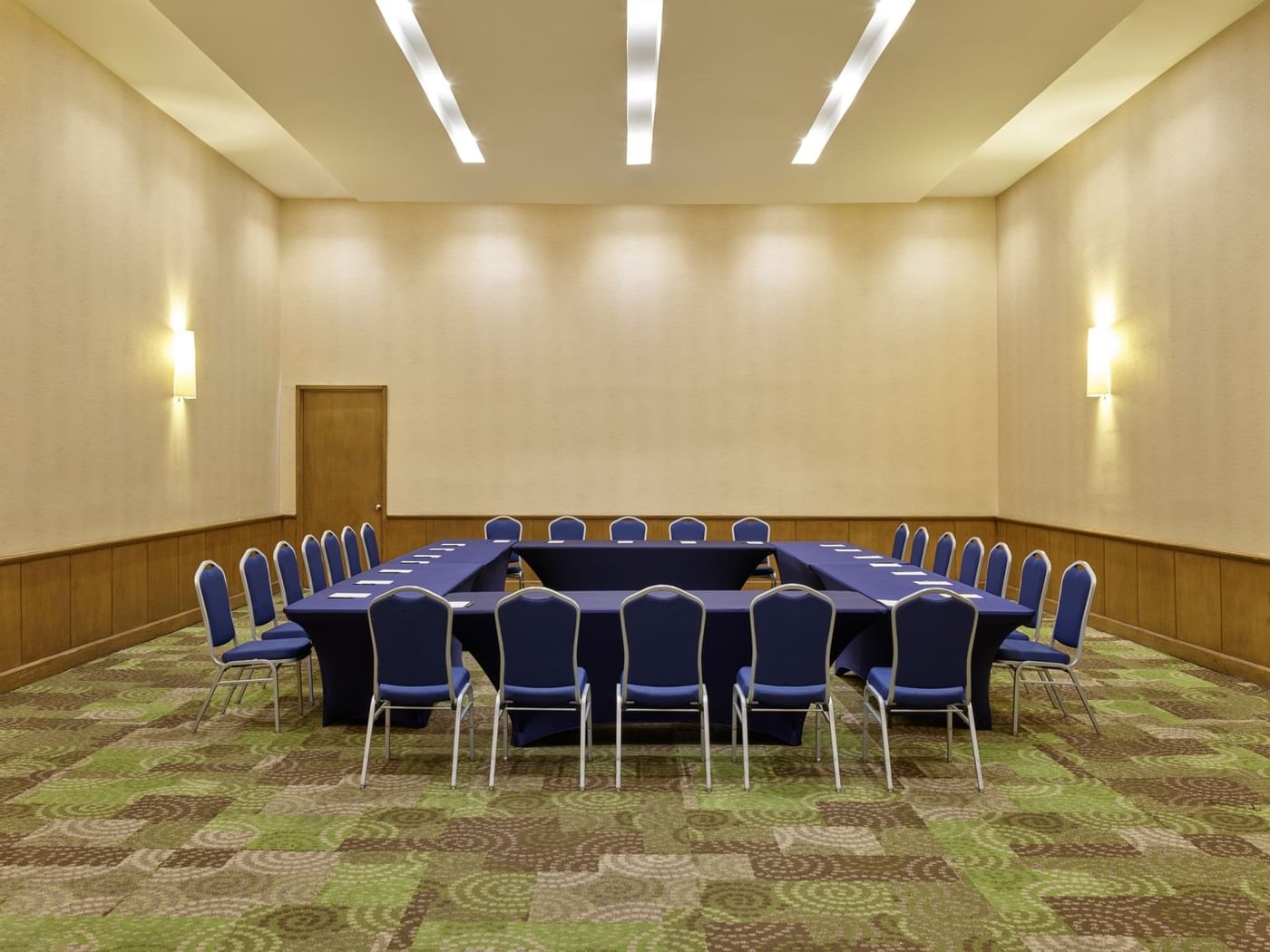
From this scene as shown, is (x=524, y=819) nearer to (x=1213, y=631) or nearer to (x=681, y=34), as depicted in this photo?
(x=681, y=34)

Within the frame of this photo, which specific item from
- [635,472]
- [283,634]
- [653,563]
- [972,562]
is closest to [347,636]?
[283,634]

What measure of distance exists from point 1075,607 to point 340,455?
845 cm

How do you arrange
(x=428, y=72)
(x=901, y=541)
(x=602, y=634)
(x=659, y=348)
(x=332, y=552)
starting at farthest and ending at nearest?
1. (x=659, y=348)
2. (x=901, y=541)
3. (x=332, y=552)
4. (x=428, y=72)
5. (x=602, y=634)

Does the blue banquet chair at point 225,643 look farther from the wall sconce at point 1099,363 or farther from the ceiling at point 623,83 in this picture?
the wall sconce at point 1099,363

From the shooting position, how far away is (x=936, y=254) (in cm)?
1077

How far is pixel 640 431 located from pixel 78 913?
8.25 metres

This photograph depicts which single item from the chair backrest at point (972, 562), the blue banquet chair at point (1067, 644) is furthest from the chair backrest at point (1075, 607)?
the chair backrest at point (972, 562)

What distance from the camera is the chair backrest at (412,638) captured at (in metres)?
4.34

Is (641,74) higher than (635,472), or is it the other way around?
(641,74)

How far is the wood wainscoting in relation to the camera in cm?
607

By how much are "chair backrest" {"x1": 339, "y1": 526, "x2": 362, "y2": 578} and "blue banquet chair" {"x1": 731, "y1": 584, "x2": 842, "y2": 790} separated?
4.33 meters

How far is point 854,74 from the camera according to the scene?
691 cm

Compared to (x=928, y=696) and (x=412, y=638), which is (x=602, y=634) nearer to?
(x=412, y=638)

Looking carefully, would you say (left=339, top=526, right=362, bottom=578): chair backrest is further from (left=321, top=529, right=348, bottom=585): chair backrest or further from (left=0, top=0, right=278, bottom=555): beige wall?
(left=0, top=0, right=278, bottom=555): beige wall
